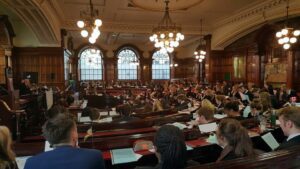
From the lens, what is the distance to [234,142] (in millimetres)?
2053

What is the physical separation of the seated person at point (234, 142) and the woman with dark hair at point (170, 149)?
52cm

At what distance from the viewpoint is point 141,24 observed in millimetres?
12289

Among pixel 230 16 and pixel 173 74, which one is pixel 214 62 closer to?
pixel 230 16

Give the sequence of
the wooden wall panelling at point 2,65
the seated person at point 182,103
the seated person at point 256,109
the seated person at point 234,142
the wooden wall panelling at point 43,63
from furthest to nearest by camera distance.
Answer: the wooden wall panelling at point 43,63 → the wooden wall panelling at point 2,65 → the seated person at point 182,103 → the seated person at point 256,109 → the seated person at point 234,142

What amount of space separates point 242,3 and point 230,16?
189 cm

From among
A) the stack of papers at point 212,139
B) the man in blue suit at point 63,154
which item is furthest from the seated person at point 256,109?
the man in blue suit at point 63,154

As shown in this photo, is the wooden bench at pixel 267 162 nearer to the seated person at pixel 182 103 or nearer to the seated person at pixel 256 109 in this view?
the seated person at pixel 256 109

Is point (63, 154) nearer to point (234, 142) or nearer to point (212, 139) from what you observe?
point (234, 142)

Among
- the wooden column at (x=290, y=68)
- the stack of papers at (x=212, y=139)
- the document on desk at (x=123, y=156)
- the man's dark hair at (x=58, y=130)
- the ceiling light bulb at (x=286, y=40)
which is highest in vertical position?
the ceiling light bulb at (x=286, y=40)

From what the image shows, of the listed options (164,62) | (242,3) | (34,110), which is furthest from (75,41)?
(242,3)

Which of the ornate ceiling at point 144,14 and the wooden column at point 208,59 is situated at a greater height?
the ornate ceiling at point 144,14

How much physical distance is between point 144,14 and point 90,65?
1027cm

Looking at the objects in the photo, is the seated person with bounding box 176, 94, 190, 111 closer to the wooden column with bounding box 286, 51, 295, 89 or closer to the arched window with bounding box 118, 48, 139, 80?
the wooden column with bounding box 286, 51, 295, 89

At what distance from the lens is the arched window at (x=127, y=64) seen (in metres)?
20.0
